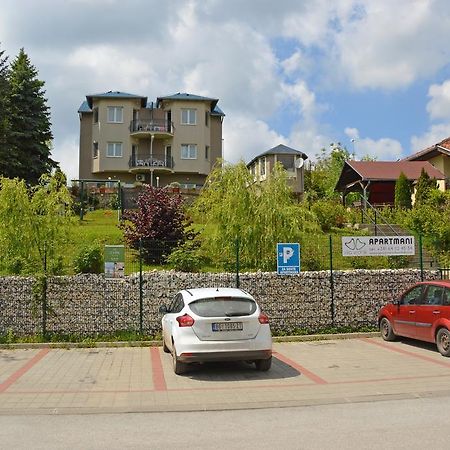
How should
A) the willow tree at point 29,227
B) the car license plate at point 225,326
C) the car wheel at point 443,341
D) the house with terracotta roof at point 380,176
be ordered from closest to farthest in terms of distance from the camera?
the car license plate at point 225,326 → the car wheel at point 443,341 → the willow tree at point 29,227 → the house with terracotta roof at point 380,176

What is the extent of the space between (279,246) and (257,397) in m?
6.80

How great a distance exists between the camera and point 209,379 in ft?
32.9

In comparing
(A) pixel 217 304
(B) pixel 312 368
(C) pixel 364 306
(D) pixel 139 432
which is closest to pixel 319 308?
(C) pixel 364 306

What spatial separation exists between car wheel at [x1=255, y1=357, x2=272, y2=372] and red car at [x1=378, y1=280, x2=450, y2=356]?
12.9ft

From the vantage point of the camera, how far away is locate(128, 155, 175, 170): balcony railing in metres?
56.3

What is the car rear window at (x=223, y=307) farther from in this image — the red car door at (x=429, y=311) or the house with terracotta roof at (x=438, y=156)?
the house with terracotta roof at (x=438, y=156)

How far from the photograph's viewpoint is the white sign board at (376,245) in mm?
15555

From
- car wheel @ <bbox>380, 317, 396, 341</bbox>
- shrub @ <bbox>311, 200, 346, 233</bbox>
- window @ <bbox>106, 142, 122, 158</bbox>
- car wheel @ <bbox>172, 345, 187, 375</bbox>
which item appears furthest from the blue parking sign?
window @ <bbox>106, 142, 122, 158</bbox>

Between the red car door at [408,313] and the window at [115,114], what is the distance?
48236mm

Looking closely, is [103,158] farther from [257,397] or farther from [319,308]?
[257,397]

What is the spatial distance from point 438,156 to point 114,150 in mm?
31425

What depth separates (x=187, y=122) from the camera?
2283 inches

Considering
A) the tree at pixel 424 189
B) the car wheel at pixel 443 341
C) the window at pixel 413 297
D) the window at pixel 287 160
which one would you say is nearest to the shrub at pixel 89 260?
the window at pixel 413 297

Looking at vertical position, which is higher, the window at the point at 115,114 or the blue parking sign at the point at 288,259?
the window at the point at 115,114
